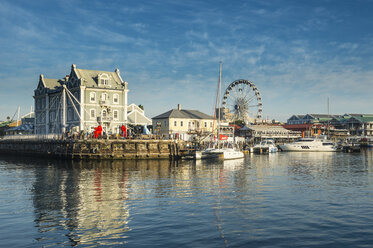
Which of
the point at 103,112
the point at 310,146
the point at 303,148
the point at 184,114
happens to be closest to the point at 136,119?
the point at 184,114

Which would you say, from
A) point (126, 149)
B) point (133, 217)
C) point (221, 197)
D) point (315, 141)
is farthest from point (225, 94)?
point (133, 217)

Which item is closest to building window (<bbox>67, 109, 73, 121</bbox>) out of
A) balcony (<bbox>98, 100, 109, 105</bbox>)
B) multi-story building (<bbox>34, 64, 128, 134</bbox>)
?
multi-story building (<bbox>34, 64, 128, 134</bbox>)

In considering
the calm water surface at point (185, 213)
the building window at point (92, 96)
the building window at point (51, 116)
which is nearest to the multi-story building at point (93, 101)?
the building window at point (92, 96)

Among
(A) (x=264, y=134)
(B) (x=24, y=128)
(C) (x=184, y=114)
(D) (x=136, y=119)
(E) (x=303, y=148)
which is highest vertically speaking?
(C) (x=184, y=114)

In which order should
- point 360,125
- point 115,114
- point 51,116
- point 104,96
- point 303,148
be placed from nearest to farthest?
point 104,96, point 115,114, point 51,116, point 303,148, point 360,125

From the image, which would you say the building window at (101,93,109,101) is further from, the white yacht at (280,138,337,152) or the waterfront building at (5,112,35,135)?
the white yacht at (280,138,337,152)

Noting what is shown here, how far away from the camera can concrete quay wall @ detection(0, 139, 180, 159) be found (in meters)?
63.1

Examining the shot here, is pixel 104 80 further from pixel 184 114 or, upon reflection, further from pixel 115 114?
pixel 184 114

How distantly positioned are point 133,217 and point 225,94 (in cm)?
9227

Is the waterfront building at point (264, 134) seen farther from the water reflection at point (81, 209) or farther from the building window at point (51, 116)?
the water reflection at point (81, 209)

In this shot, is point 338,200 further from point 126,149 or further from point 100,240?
point 126,149

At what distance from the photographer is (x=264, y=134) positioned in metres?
121

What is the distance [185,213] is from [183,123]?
76.0m

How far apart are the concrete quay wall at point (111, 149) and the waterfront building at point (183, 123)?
25.3m
